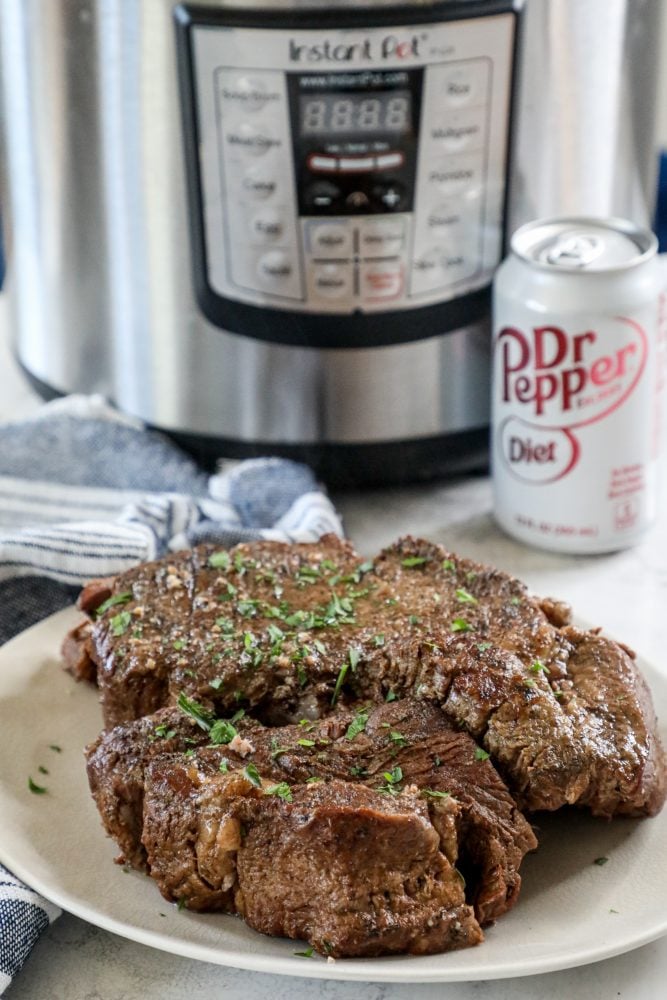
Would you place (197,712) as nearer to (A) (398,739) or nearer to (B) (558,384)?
(A) (398,739)

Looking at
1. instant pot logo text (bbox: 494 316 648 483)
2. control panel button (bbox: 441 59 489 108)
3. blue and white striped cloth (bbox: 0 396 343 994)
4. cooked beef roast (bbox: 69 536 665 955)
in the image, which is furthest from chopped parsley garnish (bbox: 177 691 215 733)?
control panel button (bbox: 441 59 489 108)

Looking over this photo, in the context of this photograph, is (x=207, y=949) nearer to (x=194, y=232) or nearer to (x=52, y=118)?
(x=194, y=232)

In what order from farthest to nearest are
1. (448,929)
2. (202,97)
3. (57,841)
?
(202,97) → (57,841) → (448,929)

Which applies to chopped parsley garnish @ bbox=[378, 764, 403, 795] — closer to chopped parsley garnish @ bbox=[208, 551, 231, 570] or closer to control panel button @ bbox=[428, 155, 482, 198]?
chopped parsley garnish @ bbox=[208, 551, 231, 570]

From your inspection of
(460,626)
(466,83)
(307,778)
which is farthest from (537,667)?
(466,83)

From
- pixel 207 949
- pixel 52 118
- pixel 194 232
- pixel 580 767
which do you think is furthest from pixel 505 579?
pixel 52 118

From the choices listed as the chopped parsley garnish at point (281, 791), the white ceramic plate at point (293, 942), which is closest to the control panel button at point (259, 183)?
the white ceramic plate at point (293, 942)

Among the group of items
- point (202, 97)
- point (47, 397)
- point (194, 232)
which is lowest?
point (47, 397)
